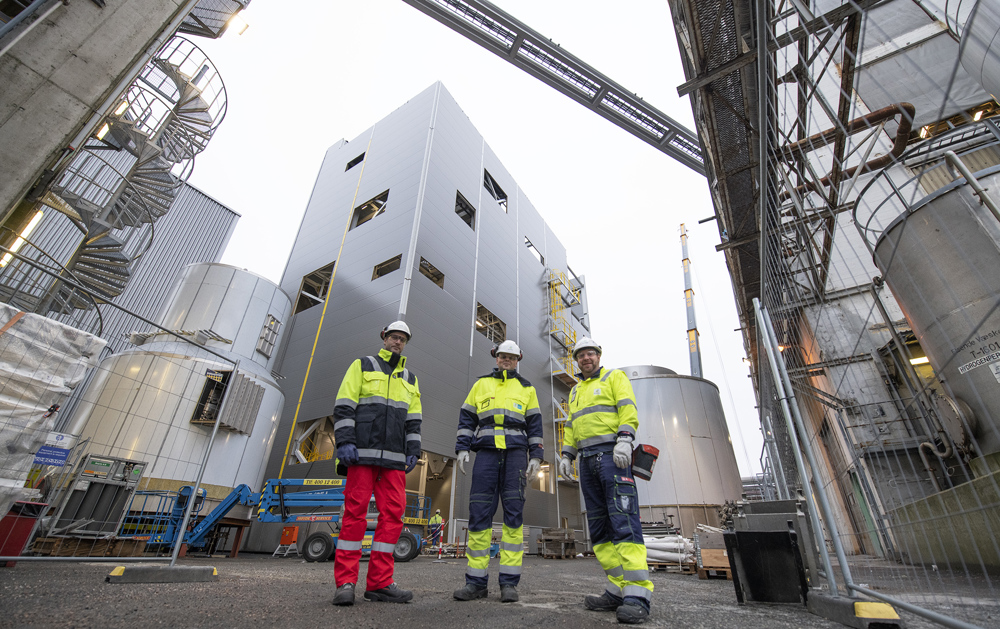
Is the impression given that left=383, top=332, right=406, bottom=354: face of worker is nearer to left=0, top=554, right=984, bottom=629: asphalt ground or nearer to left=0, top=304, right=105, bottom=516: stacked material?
left=0, top=554, right=984, bottom=629: asphalt ground

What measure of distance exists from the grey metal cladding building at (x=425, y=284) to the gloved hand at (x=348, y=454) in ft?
27.9

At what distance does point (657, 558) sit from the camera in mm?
6559

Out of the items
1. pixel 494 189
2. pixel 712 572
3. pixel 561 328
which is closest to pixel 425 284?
pixel 494 189

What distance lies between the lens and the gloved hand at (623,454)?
269cm

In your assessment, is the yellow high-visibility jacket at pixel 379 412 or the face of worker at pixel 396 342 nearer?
the yellow high-visibility jacket at pixel 379 412

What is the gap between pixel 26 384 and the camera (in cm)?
346

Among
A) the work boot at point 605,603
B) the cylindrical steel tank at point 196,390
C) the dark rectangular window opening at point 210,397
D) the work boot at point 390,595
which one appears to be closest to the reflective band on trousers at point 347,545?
the work boot at point 390,595

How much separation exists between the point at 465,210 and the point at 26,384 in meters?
14.7

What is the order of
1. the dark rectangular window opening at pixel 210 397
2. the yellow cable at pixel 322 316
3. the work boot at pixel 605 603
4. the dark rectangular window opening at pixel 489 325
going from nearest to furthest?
Result: the work boot at pixel 605 603 → the dark rectangular window opening at pixel 210 397 → the yellow cable at pixel 322 316 → the dark rectangular window opening at pixel 489 325

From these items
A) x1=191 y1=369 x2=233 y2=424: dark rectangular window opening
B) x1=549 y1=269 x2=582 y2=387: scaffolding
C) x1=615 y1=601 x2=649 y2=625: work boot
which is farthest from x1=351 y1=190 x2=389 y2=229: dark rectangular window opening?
x1=615 y1=601 x2=649 y2=625: work boot

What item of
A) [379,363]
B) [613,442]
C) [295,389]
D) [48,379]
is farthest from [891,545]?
[295,389]

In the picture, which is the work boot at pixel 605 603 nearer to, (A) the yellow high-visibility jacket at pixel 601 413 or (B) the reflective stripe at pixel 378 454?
(A) the yellow high-visibility jacket at pixel 601 413

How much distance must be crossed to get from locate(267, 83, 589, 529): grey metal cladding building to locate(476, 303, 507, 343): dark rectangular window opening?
6 centimetres

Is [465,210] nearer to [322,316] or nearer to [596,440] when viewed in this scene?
[322,316]
